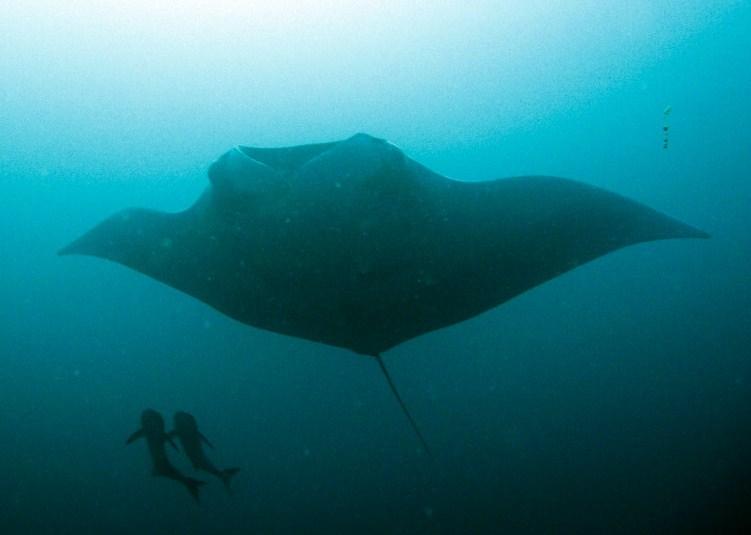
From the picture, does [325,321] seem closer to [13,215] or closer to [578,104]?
[578,104]

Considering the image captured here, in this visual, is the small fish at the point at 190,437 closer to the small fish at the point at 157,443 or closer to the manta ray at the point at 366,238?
the small fish at the point at 157,443

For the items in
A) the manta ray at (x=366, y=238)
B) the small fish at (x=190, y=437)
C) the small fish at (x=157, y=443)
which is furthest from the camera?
the small fish at (x=190, y=437)

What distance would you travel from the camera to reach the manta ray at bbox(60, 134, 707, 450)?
2.96 meters

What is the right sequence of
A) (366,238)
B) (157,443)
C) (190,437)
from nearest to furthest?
(366,238)
(157,443)
(190,437)

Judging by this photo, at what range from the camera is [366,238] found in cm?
300

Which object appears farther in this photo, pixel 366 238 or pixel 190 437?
pixel 190 437

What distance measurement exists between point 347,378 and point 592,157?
25272mm

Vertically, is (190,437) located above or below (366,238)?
below

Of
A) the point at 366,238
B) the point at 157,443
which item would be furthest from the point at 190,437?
the point at 366,238

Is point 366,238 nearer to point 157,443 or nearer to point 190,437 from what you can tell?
point 190,437

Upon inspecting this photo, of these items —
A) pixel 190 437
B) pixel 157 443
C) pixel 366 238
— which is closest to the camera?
pixel 366 238

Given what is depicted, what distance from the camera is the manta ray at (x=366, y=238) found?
9.70 feet

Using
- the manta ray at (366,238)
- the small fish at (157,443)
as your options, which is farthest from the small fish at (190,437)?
the manta ray at (366,238)

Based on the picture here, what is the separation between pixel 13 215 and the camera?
1062 inches
